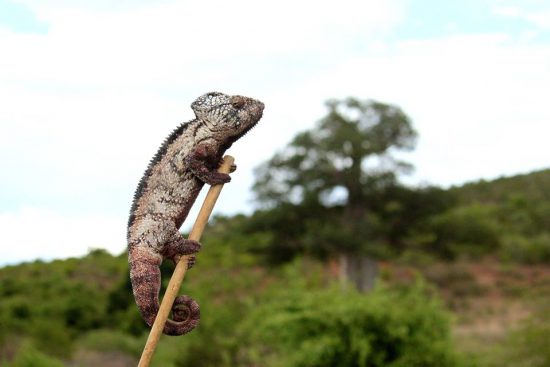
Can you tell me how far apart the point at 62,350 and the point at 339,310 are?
7.42 metres

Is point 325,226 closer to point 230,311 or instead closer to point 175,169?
point 230,311

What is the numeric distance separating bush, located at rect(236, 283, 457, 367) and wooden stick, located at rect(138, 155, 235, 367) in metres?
12.5

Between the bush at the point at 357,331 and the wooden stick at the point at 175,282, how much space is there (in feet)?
41.0

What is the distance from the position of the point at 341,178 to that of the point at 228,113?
27446mm

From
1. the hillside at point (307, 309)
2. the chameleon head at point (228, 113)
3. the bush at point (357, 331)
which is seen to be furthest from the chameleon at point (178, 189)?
the hillside at point (307, 309)

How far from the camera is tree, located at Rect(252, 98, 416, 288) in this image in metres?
29.7

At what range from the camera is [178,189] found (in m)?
2.92

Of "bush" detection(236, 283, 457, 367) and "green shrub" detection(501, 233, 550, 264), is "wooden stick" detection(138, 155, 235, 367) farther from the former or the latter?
"green shrub" detection(501, 233, 550, 264)

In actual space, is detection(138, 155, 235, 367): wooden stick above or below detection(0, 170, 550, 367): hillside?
below

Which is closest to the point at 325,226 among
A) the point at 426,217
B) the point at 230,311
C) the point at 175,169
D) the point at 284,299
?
the point at 426,217

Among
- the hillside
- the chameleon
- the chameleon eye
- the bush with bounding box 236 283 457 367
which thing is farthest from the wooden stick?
the hillside

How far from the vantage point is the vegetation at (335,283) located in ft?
53.2

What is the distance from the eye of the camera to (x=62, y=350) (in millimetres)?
20000

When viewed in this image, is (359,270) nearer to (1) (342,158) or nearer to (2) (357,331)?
(1) (342,158)
